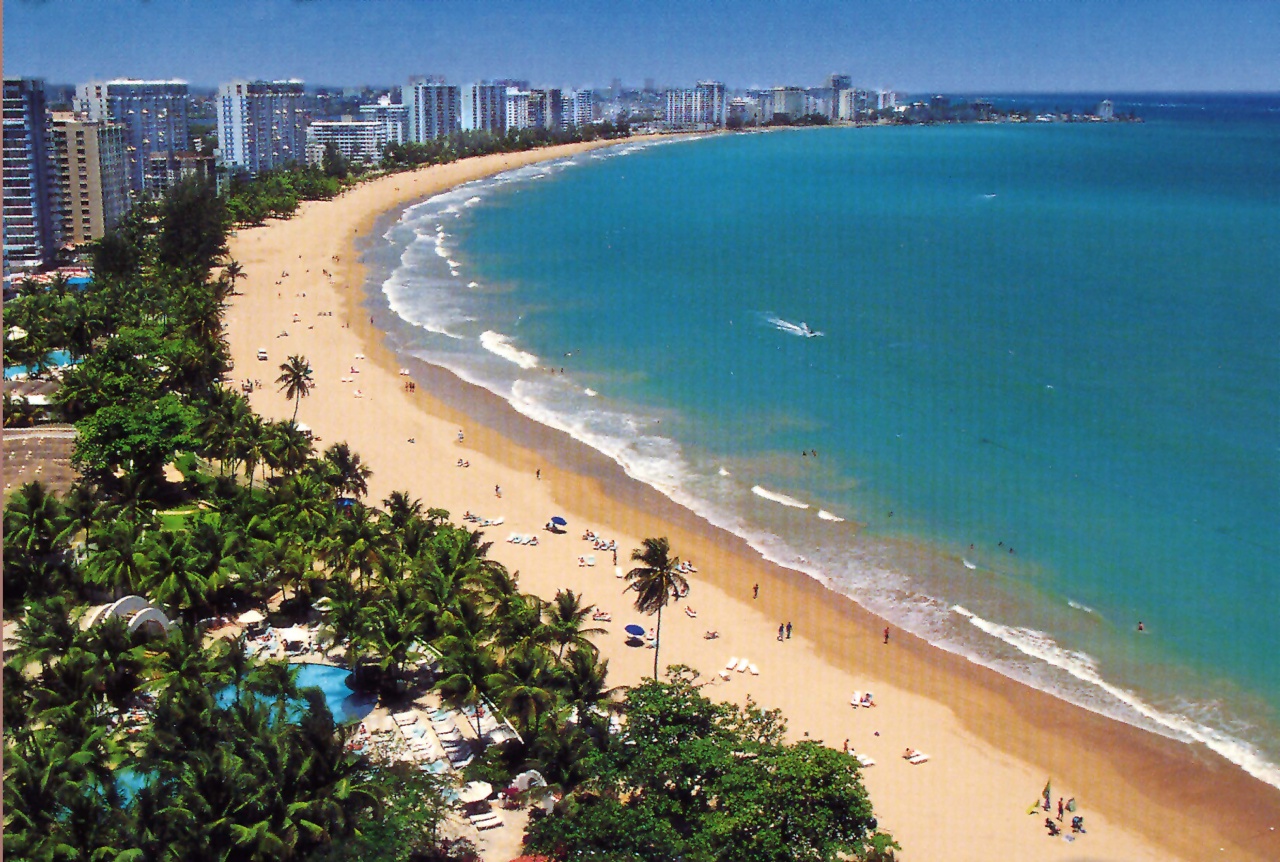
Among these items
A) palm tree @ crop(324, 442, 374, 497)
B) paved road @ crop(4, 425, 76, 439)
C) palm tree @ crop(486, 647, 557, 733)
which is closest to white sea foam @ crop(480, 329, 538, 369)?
palm tree @ crop(324, 442, 374, 497)

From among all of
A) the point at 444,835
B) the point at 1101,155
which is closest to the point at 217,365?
the point at 444,835

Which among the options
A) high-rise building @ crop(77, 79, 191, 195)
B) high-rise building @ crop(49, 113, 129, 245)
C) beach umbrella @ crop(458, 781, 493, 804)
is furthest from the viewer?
high-rise building @ crop(77, 79, 191, 195)

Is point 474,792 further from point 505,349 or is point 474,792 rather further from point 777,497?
point 505,349

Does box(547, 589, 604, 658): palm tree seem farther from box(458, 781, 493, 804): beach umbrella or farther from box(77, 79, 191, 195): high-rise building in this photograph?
box(77, 79, 191, 195): high-rise building

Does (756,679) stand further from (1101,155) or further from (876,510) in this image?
(1101,155)

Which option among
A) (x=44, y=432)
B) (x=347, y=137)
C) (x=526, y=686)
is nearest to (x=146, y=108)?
(x=347, y=137)
